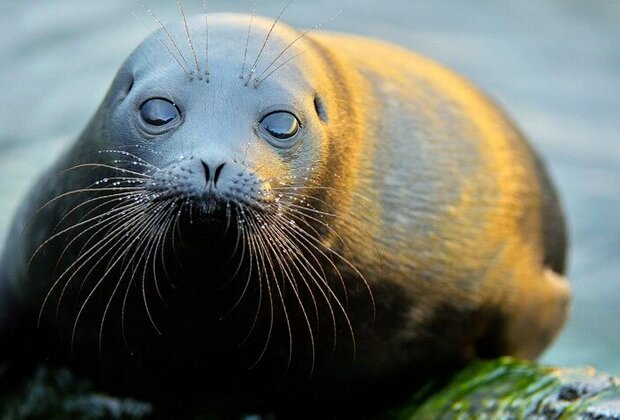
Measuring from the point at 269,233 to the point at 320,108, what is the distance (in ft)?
2.31

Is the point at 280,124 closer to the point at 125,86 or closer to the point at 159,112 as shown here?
the point at 159,112

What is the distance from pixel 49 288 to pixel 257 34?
55.4 inches

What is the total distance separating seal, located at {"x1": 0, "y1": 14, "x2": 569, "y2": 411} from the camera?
6.01 meters

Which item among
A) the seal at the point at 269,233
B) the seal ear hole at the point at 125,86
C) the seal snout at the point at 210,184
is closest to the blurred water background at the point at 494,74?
the seal at the point at 269,233

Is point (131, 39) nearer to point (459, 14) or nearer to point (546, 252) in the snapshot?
point (459, 14)

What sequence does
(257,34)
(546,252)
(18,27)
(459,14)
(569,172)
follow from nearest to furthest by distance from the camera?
(257,34)
(546,252)
(569,172)
(18,27)
(459,14)

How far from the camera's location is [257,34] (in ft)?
21.3

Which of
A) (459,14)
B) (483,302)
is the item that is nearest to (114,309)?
(483,302)

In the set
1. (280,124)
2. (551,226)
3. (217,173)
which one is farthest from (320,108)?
(551,226)

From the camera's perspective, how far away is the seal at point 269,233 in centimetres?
601

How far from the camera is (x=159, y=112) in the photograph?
6.07 metres

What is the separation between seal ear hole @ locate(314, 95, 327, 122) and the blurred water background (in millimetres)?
3848

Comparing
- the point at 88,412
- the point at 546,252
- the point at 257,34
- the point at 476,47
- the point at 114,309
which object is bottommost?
the point at 88,412

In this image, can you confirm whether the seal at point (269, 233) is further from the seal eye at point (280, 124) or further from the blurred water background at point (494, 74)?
the blurred water background at point (494, 74)
